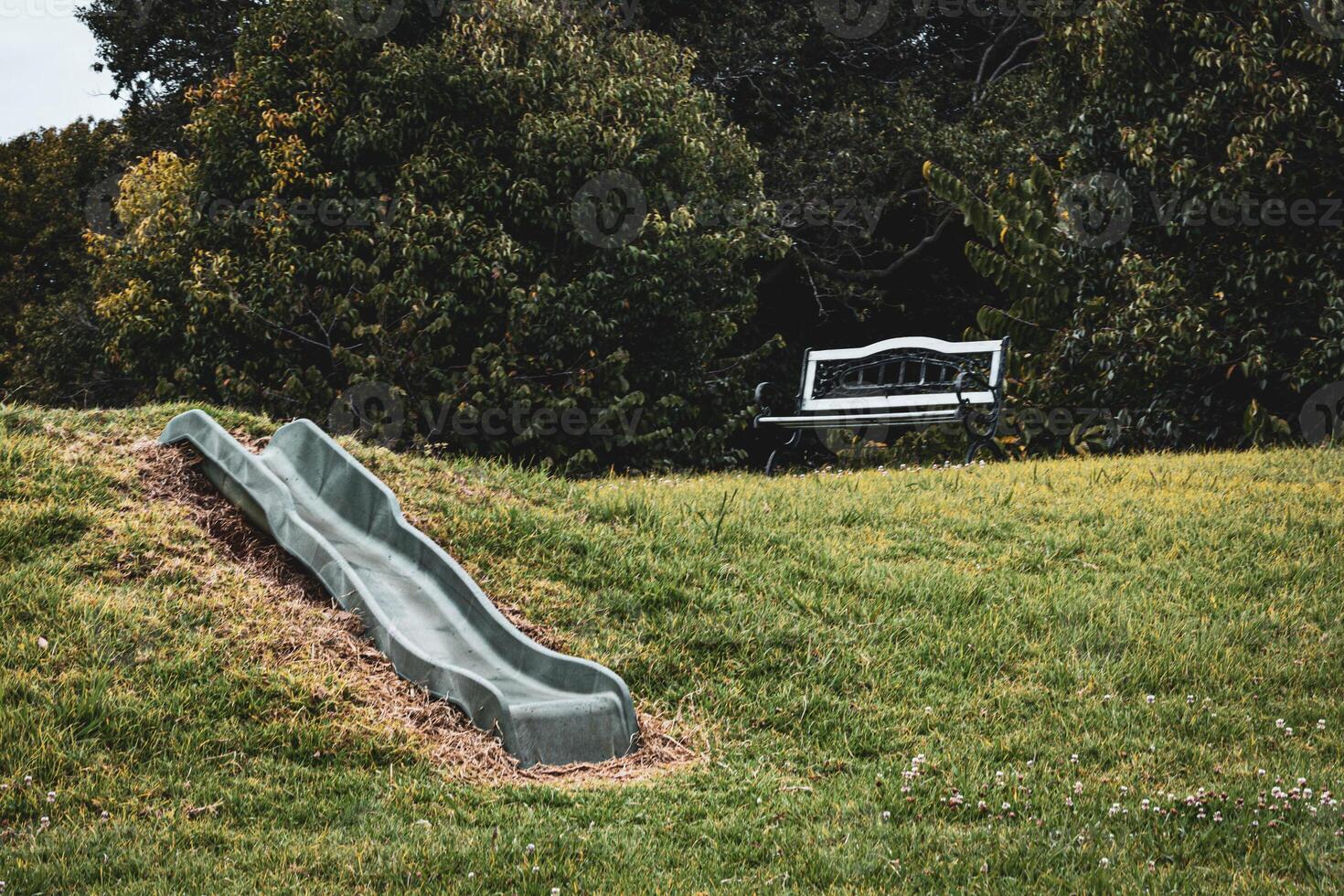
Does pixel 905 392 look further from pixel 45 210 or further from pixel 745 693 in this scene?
pixel 45 210

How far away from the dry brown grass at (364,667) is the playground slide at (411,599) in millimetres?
62

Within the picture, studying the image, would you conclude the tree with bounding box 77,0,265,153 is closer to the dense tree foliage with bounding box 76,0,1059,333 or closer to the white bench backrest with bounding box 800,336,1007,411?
the dense tree foliage with bounding box 76,0,1059,333

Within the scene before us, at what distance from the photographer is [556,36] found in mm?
13727

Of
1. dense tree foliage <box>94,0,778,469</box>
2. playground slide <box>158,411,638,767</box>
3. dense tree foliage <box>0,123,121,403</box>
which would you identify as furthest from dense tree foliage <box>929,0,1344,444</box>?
dense tree foliage <box>0,123,121,403</box>

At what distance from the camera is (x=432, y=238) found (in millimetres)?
12883

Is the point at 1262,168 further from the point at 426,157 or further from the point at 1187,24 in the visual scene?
the point at 426,157

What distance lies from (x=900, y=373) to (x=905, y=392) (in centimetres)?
21

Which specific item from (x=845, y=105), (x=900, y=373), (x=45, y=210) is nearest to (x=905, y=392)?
(x=900, y=373)

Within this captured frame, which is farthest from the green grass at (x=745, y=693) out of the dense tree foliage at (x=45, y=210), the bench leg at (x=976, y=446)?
the dense tree foliage at (x=45, y=210)

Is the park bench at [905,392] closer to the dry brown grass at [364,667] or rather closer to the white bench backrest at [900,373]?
the white bench backrest at [900,373]

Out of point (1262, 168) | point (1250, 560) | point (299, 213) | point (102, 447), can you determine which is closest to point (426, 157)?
point (299, 213)

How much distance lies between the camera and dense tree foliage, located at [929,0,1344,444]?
11164 mm

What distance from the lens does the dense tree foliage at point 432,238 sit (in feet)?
42.7

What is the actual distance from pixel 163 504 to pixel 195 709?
1.97 metres
